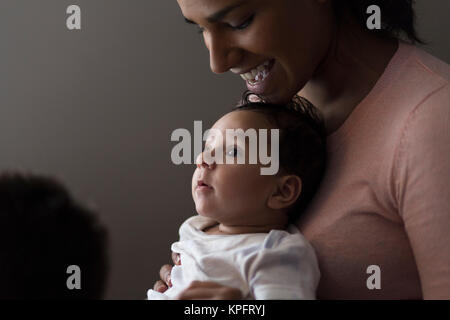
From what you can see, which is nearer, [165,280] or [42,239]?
[42,239]

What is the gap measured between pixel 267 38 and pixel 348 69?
203 millimetres

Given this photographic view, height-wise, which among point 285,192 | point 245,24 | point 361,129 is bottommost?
point 285,192

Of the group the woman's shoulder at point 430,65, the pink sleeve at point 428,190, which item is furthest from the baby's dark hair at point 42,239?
the woman's shoulder at point 430,65

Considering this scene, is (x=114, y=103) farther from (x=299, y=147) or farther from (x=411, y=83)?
(x=411, y=83)

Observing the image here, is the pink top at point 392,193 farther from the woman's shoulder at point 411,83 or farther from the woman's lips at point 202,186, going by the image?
the woman's lips at point 202,186

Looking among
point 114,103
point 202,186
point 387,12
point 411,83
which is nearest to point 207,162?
point 202,186

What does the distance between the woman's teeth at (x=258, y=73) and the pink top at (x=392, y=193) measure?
0.62ft

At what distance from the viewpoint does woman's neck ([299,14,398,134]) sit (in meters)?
1.11

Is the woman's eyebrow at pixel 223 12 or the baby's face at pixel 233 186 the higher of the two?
the woman's eyebrow at pixel 223 12

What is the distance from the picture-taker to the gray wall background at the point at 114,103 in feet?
6.45

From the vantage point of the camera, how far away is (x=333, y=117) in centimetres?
117

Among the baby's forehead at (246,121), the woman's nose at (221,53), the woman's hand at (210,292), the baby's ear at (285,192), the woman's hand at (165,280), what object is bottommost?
the woman's hand at (165,280)

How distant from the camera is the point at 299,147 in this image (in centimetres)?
112

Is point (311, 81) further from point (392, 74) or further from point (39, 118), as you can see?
point (39, 118)
